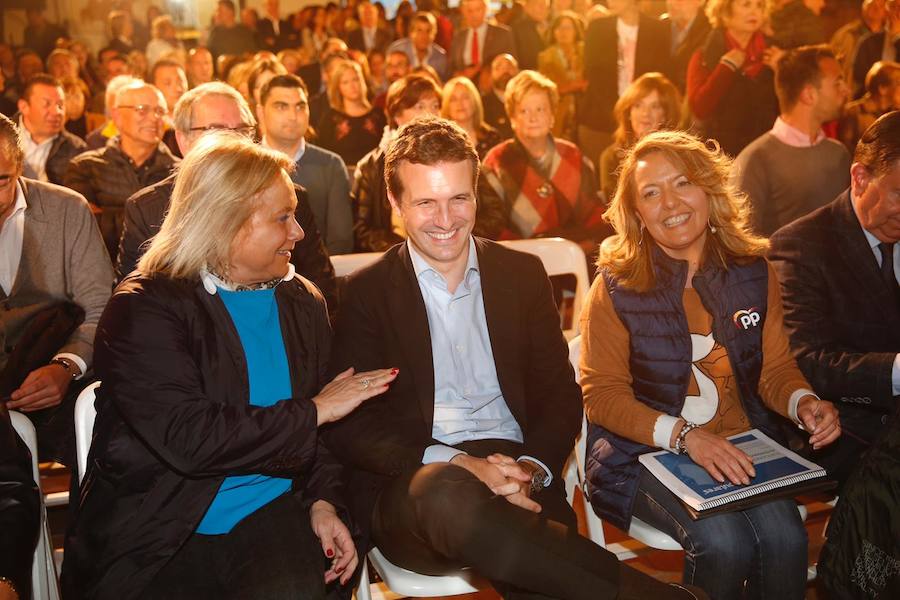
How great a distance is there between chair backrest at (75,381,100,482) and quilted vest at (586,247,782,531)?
127cm

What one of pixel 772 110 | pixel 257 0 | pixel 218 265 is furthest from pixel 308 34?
pixel 218 265

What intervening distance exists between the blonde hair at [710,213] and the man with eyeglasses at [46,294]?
1.62m

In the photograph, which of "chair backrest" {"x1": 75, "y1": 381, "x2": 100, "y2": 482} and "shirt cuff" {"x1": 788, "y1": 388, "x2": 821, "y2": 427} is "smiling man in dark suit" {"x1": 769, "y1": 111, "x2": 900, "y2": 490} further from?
"chair backrest" {"x1": 75, "y1": 381, "x2": 100, "y2": 482}

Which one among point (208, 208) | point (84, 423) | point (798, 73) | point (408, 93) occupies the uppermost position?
point (798, 73)

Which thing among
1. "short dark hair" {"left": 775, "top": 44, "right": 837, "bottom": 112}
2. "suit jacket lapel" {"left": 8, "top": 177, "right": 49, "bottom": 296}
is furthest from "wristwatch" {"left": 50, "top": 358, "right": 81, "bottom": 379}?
"short dark hair" {"left": 775, "top": 44, "right": 837, "bottom": 112}

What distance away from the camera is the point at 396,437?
2.06 m

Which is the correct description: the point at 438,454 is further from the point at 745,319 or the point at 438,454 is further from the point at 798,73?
the point at 798,73

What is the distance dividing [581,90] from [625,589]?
196 inches

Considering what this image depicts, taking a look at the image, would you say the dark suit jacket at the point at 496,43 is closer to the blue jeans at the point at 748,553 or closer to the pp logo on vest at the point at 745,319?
the pp logo on vest at the point at 745,319

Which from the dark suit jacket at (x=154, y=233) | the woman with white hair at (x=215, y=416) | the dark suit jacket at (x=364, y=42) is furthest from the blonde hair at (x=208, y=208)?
the dark suit jacket at (x=364, y=42)

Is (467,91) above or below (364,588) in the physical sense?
above

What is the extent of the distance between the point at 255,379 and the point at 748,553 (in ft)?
4.06

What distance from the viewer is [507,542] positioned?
171 cm

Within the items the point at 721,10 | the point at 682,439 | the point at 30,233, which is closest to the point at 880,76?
the point at 721,10
